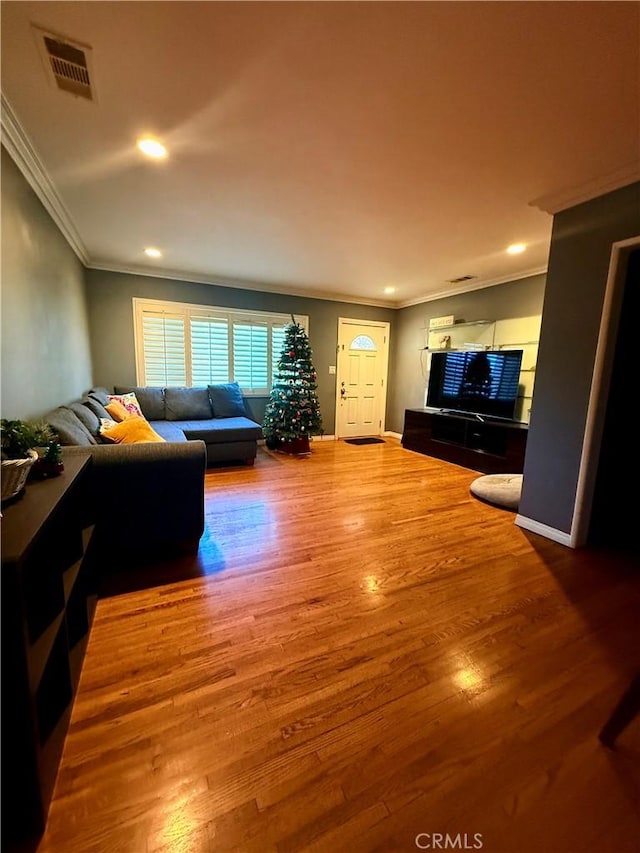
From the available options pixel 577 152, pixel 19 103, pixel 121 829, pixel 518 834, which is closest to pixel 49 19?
pixel 19 103

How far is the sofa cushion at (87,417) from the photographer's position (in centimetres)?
270

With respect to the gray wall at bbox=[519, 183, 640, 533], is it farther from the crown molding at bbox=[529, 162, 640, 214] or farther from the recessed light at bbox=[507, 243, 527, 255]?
the recessed light at bbox=[507, 243, 527, 255]

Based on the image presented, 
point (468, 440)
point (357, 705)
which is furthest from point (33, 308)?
point (468, 440)

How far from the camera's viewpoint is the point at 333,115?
5.78ft

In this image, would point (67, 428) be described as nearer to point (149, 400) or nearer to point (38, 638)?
point (38, 638)

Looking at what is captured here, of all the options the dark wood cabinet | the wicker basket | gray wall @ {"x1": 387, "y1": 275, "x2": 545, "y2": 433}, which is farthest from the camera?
gray wall @ {"x1": 387, "y1": 275, "x2": 545, "y2": 433}

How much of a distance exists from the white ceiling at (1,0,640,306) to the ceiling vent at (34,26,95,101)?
0.12 feet

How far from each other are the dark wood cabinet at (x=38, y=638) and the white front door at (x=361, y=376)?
498 cm

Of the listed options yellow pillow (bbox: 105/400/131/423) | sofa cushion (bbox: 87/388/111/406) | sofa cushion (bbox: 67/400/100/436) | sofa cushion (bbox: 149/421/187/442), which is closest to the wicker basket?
sofa cushion (bbox: 67/400/100/436)

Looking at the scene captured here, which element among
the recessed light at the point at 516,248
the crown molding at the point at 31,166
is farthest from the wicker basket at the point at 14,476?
the recessed light at the point at 516,248

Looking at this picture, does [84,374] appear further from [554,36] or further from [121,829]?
[554,36]

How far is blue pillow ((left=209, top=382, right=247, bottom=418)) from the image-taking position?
4.96m

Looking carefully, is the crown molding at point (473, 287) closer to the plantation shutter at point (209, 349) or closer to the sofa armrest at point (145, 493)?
the plantation shutter at point (209, 349)
